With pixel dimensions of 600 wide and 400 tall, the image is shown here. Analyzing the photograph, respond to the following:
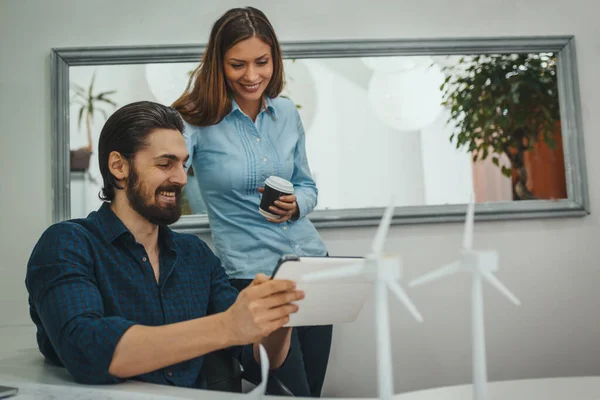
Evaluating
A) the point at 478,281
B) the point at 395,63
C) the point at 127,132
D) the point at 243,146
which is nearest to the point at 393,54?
the point at 395,63

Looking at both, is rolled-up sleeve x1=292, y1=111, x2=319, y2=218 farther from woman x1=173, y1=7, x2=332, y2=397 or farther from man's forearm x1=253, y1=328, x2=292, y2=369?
man's forearm x1=253, y1=328, x2=292, y2=369

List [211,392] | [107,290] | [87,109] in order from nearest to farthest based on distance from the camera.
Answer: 1. [211,392]
2. [107,290]
3. [87,109]

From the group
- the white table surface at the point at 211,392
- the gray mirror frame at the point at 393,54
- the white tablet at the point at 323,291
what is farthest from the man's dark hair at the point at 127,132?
the gray mirror frame at the point at 393,54

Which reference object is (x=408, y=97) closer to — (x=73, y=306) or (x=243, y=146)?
(x=243, y=146)

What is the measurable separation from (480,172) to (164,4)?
1.40 meters

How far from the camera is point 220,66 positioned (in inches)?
73.0

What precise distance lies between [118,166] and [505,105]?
167cm

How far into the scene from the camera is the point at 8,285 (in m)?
2.29

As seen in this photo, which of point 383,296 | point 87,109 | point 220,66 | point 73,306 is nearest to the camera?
point 383,296

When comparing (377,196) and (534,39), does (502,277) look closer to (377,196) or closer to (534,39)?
(377,196)

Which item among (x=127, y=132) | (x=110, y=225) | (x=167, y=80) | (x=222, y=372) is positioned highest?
(x=167, y=80)

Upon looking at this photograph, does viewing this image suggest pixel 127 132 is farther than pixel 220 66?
No

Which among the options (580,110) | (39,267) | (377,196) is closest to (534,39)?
(580,110)

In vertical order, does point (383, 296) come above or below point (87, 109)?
below
